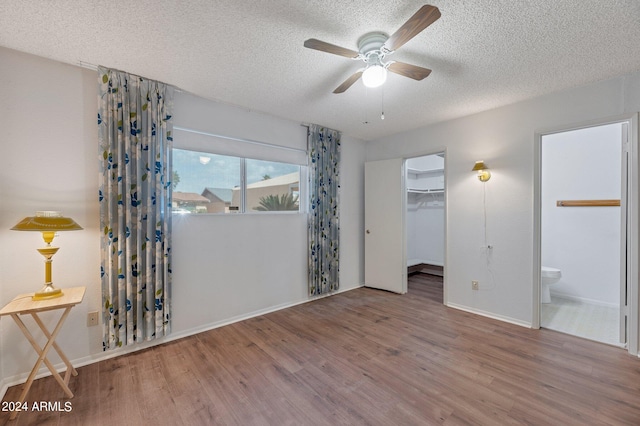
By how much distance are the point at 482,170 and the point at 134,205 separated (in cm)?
377

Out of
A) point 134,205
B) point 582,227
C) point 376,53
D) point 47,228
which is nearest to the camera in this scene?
point 47,228

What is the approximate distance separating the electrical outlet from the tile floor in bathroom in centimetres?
448

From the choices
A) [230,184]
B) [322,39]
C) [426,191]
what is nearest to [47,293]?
[230,184]

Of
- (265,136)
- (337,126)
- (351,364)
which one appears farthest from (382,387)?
(337,126)

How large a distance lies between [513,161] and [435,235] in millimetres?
2658

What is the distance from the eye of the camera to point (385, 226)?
14.1 feet

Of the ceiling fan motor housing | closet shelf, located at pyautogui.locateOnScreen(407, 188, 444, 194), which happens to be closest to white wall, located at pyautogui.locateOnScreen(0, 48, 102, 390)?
the ceiling fan motor housing

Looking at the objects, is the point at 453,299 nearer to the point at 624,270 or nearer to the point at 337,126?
the point at 624,270

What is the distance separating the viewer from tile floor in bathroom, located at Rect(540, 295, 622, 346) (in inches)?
107

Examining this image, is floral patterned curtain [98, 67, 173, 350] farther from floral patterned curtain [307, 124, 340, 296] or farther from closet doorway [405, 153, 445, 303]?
closet doorway [405, 153, 445, 303]

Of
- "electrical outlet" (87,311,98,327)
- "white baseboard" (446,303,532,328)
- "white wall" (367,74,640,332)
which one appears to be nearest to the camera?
"electrical outlet" (87,311,98,327)

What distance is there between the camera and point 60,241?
7.26ft

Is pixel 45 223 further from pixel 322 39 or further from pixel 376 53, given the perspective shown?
pixel 376 53

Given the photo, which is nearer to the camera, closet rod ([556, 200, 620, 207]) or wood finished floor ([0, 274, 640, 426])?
wood finished floor ([0, 274, 640, 426])
